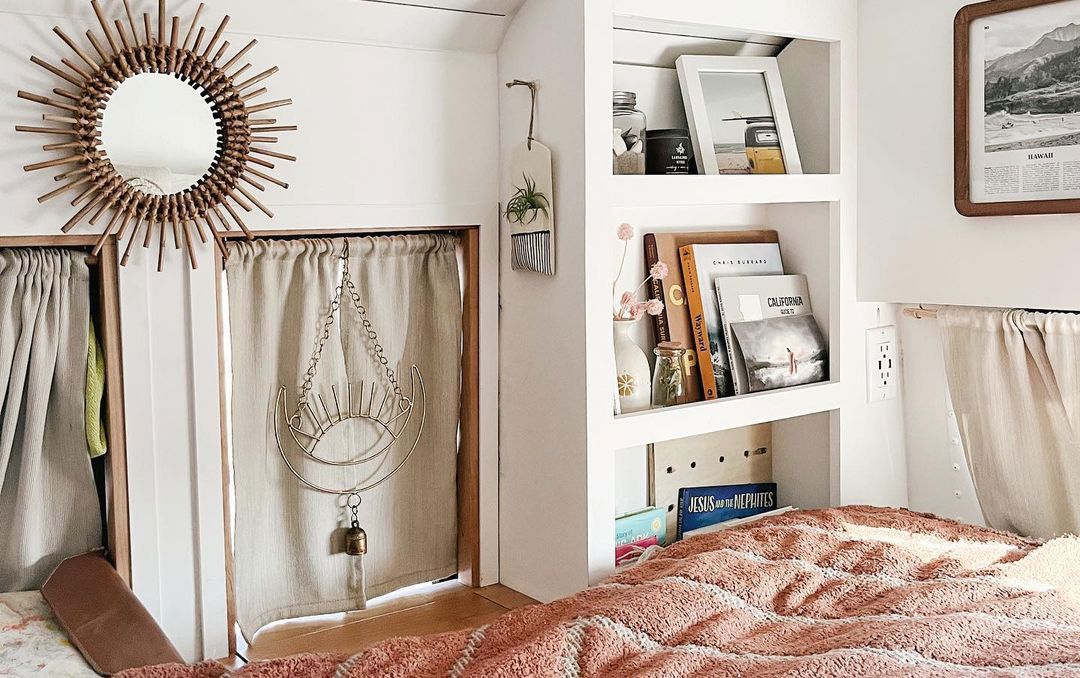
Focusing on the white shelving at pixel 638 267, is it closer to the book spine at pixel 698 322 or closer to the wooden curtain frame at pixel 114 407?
the book spine at pixel 698 322

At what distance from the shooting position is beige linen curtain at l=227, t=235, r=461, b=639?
176cm

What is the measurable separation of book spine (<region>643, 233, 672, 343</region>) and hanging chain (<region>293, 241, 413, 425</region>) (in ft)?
1.71

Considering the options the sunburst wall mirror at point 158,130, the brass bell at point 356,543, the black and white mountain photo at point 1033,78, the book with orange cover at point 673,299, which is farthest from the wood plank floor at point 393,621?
the black and white mountain photo at point 1033,78

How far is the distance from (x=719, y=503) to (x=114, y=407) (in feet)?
3.91

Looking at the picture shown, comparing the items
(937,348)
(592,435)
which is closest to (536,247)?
(592,435)

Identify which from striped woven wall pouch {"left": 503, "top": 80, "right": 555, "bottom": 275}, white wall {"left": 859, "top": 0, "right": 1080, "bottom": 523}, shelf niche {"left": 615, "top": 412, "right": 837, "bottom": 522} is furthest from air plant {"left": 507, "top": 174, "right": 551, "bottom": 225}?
white wall {"left": 859, "top": 0, "right": 1080, "bottom": 523}

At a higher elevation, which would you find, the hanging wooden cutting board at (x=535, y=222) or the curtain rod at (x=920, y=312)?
the hanging wooden cutting board at (x=535, y=222)

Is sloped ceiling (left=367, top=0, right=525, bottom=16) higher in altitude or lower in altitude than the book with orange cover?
higher

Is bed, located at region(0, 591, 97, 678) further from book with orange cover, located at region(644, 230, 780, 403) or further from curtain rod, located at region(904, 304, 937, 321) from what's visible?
curtain rod, located at region(904, 304, 937, 321)

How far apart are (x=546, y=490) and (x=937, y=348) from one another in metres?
Result: 0.90

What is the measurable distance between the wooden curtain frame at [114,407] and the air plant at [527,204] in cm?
67

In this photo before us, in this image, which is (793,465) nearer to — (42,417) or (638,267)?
(638,267)

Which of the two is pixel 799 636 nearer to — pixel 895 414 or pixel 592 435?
pixel 592 435

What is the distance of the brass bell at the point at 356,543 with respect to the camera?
6.03 ft
